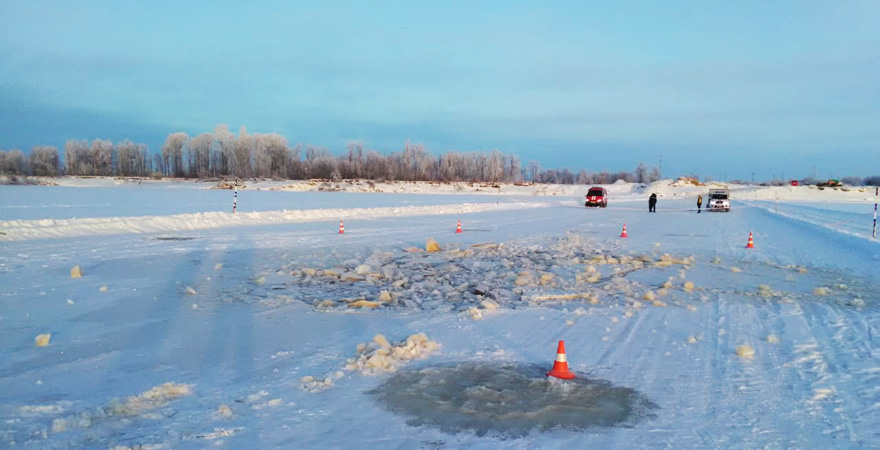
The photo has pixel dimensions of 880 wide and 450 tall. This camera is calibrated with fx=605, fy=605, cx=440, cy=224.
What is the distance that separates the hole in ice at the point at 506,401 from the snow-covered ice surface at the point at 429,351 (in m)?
0.02

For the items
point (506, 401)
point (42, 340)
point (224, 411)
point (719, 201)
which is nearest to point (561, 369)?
point (506, 401)

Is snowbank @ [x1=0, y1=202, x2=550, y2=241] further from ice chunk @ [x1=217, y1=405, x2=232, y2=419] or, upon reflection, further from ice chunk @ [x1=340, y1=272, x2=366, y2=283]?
ice chunk @ [x1=217, y1=405, x2=232, y2=419]

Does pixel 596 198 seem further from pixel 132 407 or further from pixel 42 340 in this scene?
pixel 132 407

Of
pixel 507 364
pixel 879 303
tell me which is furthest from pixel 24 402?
pixel 879 303

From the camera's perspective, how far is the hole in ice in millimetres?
5015

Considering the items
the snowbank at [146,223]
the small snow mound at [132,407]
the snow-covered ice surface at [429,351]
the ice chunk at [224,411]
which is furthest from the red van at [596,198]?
the ice chunk at [224,411]

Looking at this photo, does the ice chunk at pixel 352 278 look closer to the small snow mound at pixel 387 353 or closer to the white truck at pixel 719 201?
the small snow mound at pixel 387 353

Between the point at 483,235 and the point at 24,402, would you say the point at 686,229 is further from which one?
the point at 24,402

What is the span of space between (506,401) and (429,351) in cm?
168

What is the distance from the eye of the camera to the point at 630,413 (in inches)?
204

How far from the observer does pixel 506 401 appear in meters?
5.51

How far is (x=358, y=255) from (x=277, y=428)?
1086cm

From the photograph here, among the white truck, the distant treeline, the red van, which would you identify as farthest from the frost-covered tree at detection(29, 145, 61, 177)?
the white truck

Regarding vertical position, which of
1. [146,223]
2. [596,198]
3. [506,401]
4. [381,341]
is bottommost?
[506,401]
